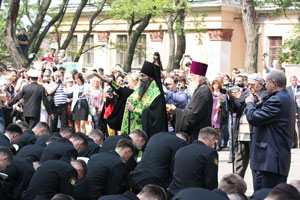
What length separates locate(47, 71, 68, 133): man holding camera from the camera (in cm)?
1589

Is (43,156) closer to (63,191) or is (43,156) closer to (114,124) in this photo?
(63,191)

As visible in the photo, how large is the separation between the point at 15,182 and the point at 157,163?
1.81 m

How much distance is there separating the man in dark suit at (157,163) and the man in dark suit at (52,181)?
37.7 inches

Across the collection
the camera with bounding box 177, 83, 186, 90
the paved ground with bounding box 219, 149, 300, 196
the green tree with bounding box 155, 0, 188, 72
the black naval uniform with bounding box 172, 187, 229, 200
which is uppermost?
the green tree with bounding box 155, 0, 188, 72

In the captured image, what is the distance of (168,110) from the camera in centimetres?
1023

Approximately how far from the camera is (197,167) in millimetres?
7332

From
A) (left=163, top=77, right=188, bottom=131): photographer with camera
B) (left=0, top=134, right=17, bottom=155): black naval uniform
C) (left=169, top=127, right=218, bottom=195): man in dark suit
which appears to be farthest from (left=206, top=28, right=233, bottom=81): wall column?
(left=169, top=127, right=218, bottom=195): man in dark suit

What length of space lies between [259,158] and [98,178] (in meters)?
1.97

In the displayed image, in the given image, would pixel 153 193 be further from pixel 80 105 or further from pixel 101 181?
pixel 80 105

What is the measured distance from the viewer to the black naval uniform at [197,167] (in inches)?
288

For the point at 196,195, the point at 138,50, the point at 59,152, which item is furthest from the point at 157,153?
the point at 138,50

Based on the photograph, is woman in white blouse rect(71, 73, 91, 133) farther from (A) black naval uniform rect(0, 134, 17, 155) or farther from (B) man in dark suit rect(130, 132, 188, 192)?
(B) man in dark suit rect(130, 132, 188, 192)

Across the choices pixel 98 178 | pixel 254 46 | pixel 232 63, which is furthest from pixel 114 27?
pixel 98 178

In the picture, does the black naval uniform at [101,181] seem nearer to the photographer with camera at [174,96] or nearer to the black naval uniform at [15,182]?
the black naval uniform at [15,182]
